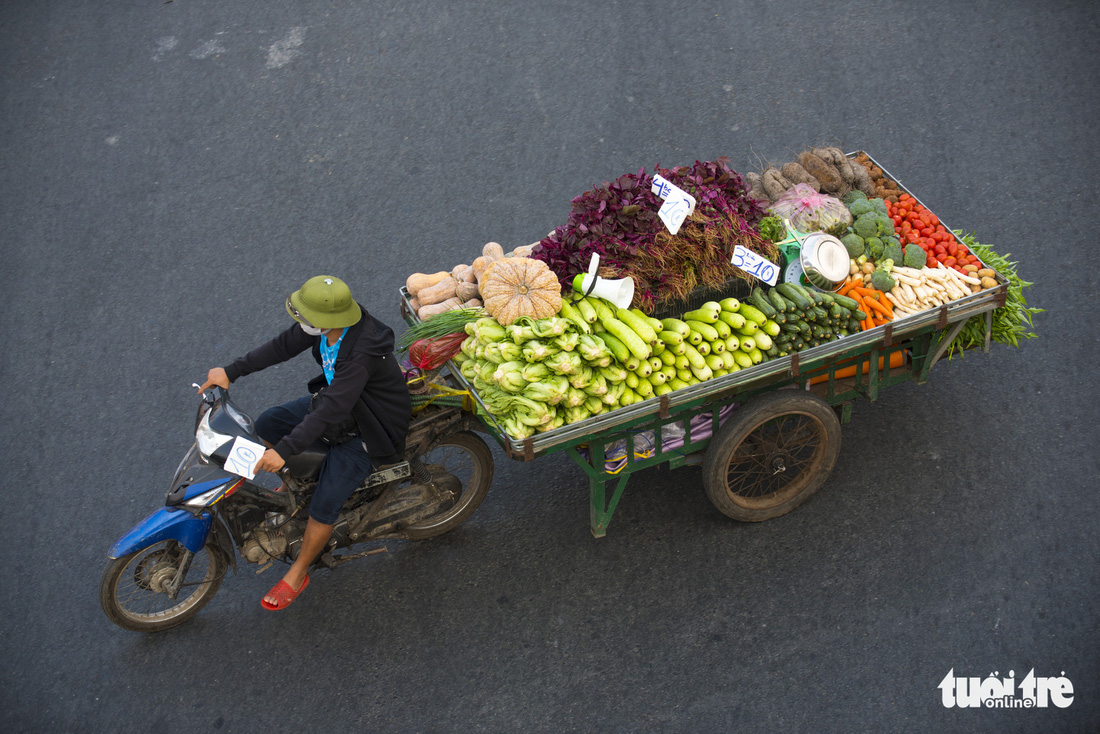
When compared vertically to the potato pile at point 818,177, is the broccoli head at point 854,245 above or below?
below

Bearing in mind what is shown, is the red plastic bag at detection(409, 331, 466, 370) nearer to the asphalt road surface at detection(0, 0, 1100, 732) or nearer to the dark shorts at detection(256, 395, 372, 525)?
the dark shorts at detection(256, 395, 372, 525)

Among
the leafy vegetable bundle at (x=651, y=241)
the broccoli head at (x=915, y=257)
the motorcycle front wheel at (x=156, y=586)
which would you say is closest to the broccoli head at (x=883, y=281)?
the broccoli head at (x=915, y=257)

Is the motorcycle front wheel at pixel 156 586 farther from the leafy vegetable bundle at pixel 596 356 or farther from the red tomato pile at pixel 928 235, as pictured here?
the red tomato pile at pixel 928 235

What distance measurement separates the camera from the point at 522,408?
438cm

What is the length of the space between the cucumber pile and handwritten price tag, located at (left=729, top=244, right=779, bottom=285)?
8cm

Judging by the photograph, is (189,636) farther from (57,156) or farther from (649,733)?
(57,156)

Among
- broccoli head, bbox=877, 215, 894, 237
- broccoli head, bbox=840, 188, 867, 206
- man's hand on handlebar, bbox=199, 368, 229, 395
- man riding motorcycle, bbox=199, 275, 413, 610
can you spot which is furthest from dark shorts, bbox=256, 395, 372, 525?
broccoli head, bbox=840, 188, 867, 206

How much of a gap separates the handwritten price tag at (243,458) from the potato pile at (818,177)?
3.60m

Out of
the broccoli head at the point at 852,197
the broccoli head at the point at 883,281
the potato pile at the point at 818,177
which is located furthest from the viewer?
the potato pile at the point at 818,177

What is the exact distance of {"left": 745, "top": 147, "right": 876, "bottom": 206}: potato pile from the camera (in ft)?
19.5

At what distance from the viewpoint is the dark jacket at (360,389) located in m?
4.27

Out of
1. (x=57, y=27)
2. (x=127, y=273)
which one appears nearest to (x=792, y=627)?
(x=127, y=273)

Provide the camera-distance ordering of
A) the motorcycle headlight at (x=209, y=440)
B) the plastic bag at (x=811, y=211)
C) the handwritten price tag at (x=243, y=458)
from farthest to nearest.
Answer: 1. the plastic bag at (x=811, y=211)
2. the motorcycle headlight at (x=209, y=440)
3. the handwritten price tag at (x=243, y=458)

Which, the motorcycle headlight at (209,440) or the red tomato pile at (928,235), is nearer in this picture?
the motorcycle headlight at (209,440)
